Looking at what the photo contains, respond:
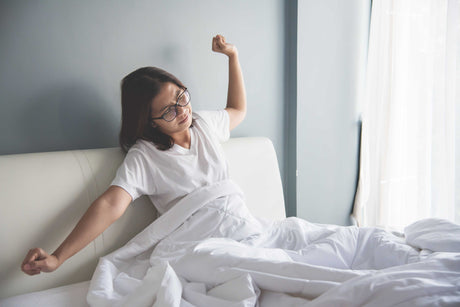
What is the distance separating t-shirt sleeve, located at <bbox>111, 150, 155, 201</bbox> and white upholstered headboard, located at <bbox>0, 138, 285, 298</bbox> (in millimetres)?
108

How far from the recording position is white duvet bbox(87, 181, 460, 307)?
836 millimetres

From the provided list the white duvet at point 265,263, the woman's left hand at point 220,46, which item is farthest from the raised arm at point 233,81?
the white duvet at point 265,263

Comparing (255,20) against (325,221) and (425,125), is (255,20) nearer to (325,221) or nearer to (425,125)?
(425,125)

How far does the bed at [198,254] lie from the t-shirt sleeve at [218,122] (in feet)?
0.92

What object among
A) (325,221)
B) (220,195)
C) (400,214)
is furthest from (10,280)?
(400,214)

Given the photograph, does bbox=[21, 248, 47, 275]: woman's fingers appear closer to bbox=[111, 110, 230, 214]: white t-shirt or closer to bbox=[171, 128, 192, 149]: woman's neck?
bbox=[111, 110, 230, 214]: white t-shirt

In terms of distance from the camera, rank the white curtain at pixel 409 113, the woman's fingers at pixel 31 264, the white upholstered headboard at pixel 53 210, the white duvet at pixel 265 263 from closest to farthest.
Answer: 1. the white duvet at pixel 265 263
2. the woman's fingers at pixel 31 264
3. the white upholstered headboard at pixel 53 210
4. the white curtain at pixel 409 113

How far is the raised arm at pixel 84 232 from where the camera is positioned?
110 cm

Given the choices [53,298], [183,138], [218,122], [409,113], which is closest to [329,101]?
[409,113]

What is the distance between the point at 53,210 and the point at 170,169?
0.43 meters

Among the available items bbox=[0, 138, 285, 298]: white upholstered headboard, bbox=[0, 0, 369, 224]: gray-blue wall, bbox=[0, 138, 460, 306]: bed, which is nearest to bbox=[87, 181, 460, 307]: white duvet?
bbox=[0, 138, 460, 306]: bed

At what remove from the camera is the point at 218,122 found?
1.66 metres

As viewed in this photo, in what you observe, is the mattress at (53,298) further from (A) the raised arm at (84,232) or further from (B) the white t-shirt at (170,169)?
(B) the white t-shirt at (170,169)

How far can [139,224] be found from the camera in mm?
1480
